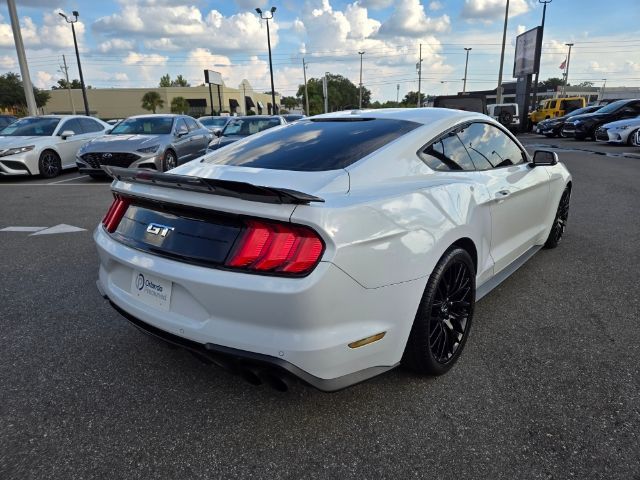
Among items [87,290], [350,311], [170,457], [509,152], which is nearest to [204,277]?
[350,311]

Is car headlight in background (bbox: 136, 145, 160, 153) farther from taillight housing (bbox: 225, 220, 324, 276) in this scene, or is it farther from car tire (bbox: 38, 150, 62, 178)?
taillight housing (bbox: 225, 220, 324, 276)

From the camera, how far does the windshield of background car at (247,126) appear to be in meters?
11.4

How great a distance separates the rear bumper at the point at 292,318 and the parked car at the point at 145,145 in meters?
7.25

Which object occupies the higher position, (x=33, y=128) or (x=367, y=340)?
(x=33, y=128)

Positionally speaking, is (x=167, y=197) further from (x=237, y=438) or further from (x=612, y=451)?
(x=612, y=451)

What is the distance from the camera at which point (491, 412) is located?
233cm

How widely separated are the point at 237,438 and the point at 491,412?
1270 millimetres

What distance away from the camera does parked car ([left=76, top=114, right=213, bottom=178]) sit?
9.56 m

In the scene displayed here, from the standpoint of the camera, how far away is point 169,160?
33.9ft

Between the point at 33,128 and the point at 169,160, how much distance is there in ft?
13.2

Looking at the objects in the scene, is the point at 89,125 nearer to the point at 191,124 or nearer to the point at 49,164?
the point at 49,164

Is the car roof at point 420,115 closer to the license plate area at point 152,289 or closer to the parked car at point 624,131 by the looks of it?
the license plate area at point 152,289

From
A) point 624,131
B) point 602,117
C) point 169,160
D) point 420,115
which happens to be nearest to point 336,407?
point 420,115

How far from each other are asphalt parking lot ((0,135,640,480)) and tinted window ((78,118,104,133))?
995 cm
